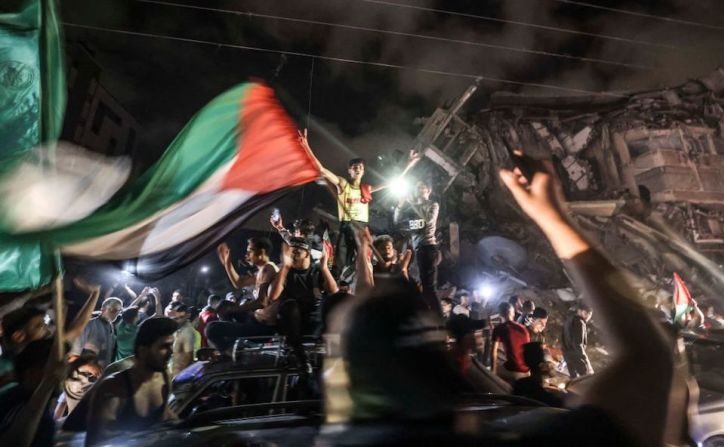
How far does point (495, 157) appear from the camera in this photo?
818 inches

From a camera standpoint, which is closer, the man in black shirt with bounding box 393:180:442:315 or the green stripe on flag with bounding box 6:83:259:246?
the green stripe on flag with bounding box 6:83:259:246

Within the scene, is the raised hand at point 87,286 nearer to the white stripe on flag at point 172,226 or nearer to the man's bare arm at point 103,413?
the white stripe on flag at point 172,226

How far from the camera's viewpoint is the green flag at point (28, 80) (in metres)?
3.79

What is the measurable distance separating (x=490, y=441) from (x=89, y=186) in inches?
164

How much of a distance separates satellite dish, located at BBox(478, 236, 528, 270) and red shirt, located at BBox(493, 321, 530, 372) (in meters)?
14.5

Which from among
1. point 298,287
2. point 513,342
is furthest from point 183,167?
point 513,342

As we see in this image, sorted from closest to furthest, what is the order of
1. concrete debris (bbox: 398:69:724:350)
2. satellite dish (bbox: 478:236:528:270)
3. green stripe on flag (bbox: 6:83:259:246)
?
1. green stripe on flag (bbox: 6:83:259:246)
2. concrete debris (bbox: 398:69:724:350)
3. satellite dish (bbox: 478:236:528:270)

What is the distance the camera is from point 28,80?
4000 mm

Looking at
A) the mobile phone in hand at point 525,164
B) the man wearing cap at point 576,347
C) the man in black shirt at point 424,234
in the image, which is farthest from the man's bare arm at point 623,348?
the man wearing cap at point 576,347

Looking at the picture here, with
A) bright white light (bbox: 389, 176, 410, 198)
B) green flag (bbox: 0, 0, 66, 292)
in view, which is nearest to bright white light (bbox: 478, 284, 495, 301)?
bright white light (bbox: 389, 176, 410, 198)

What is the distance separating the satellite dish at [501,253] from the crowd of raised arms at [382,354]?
1384 cm

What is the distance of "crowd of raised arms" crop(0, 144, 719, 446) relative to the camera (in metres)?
1.13

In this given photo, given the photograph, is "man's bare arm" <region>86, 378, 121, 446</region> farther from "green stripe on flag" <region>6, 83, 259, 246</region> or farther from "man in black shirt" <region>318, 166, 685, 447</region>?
"man in black shirt" <region>318, 166, 685, 447</region>

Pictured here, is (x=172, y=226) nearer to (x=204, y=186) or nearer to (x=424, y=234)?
(x=204, y=186)
